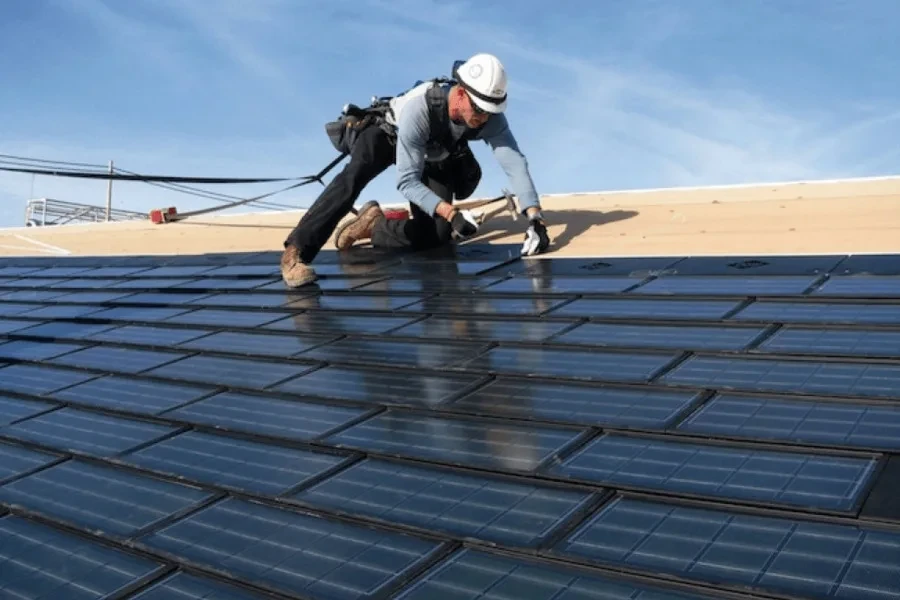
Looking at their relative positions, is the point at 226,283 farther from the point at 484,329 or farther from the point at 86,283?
the point at 484,329

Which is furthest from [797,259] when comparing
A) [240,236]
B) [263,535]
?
[240,236]

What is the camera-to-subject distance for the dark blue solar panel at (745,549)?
272cm

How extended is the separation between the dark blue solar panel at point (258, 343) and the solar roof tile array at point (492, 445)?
0.09 feet

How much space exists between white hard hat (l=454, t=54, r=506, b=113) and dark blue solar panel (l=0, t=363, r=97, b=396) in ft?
12.1

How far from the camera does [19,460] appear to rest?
505cm

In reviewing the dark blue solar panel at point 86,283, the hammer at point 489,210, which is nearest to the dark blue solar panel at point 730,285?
the hammer at point 489,210

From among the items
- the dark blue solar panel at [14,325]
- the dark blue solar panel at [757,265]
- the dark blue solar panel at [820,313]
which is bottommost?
the dark blue solar panel at [14,325]

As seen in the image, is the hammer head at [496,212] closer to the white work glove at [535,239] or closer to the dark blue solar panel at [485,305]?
the white work glove at [535,239]

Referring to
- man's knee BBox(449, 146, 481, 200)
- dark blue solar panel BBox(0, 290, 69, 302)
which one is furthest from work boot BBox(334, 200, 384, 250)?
dark blue solar panel BBox(0, 290, 69, 302)

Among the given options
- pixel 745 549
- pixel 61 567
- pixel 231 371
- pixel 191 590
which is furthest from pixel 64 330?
pixel 745 549

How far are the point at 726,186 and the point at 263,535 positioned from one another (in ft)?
25.3

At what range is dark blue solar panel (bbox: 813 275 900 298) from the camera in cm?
566

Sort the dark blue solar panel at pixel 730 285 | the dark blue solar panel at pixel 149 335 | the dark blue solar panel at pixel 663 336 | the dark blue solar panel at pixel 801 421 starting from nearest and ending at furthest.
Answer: the dark blue solar panel at pixel 801 421 → the dark blue solar panel at pixel 663 336 → the dark blue solar panel at pixel 730 285 → the dark blue solar panel at pixel 149 335

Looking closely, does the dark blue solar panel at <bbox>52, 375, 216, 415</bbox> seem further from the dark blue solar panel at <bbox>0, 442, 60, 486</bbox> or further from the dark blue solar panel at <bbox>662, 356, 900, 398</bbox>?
the dark blue solar panel at <bbox>662, 356, 900, 398</bbox>
